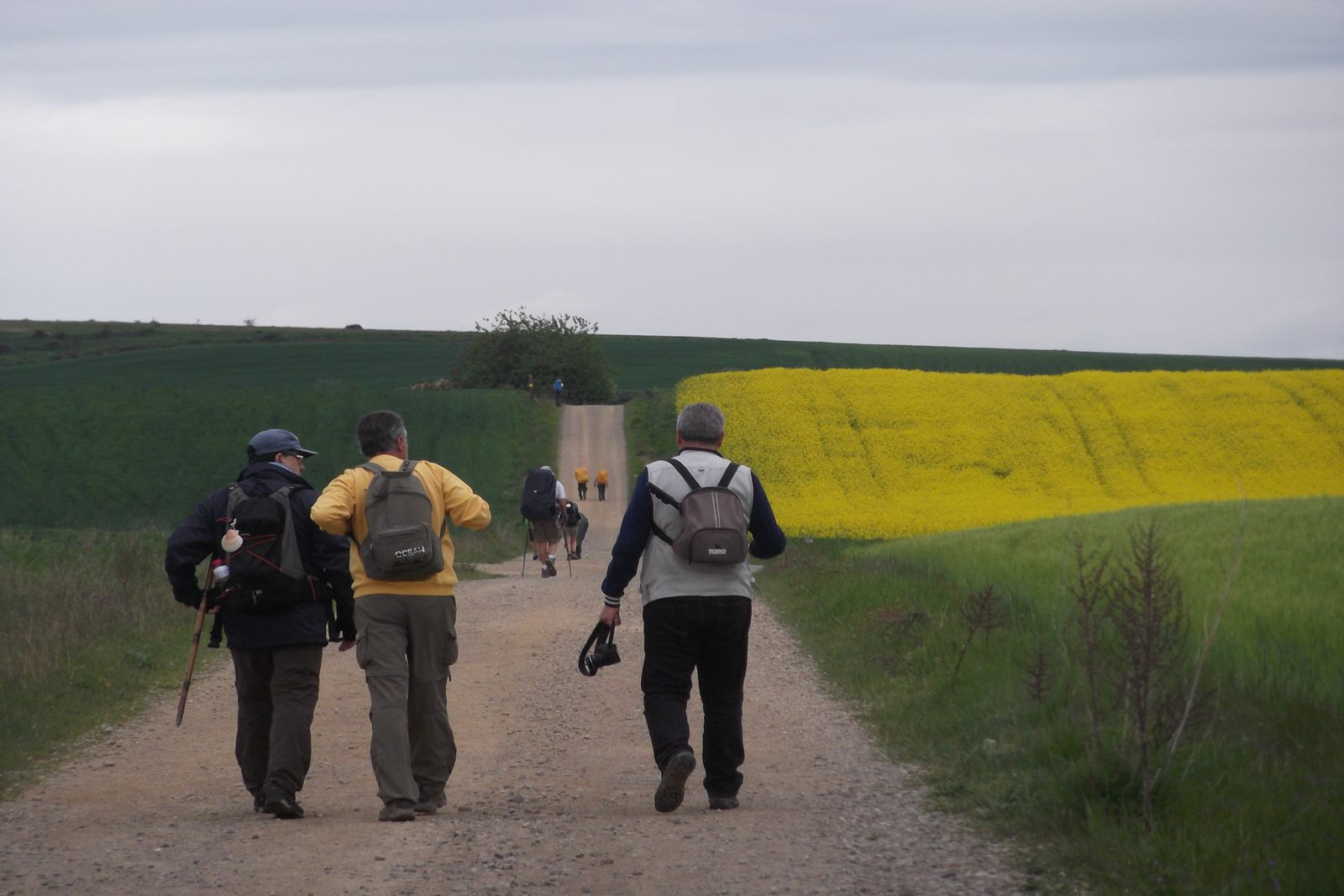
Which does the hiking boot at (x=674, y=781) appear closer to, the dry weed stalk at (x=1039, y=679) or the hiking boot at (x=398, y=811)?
the hiking boot at (x=398, y=811)

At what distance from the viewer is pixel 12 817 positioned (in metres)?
6.74

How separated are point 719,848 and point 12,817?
3.42 meters

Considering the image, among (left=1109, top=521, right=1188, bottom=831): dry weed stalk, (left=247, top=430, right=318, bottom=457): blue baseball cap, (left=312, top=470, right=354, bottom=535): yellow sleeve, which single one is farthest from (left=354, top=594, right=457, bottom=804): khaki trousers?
(left=1109, top=521, right=1188, bottom=831): dry weed stalk

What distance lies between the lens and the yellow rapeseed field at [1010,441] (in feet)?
131

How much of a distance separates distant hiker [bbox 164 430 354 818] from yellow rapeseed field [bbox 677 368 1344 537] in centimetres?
2733

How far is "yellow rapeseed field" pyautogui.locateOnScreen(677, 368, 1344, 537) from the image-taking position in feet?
131

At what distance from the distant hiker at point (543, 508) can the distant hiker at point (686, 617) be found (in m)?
13.6

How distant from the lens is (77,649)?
1162 centimetres

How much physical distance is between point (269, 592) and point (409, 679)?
2.64 ft

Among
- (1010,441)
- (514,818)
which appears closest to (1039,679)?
(514,818)

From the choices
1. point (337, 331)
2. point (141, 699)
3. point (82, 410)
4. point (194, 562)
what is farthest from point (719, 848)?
point (337, 331)

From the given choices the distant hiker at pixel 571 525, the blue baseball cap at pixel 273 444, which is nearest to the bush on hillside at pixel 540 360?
the distant hiker at pixel 571 525

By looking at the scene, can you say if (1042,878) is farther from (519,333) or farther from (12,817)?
(519,333)

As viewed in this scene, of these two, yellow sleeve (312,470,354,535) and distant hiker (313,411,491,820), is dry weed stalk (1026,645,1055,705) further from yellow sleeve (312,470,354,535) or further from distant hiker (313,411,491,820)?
yellow sleeve (312,470,354,535)
